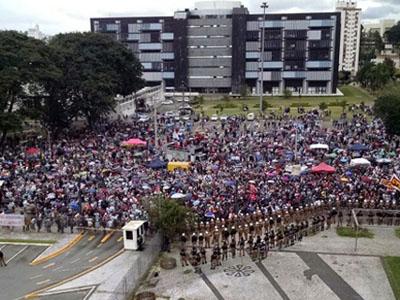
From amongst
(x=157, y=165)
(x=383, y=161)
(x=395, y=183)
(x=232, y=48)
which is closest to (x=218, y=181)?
(x=157, y=165)

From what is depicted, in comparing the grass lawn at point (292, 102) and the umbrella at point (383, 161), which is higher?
the grass lawn at point (292, 102)

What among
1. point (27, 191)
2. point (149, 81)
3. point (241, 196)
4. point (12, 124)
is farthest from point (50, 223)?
point (149, 81)

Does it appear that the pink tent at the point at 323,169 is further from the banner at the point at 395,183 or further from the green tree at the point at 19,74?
the green tree at the point at 19,74

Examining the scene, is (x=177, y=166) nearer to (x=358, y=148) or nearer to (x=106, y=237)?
(x=106, y=237)

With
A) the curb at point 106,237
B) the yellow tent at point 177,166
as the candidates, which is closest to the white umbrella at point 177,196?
the curb at point 106,237

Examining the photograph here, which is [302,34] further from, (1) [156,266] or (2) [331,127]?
(1) [156,266]

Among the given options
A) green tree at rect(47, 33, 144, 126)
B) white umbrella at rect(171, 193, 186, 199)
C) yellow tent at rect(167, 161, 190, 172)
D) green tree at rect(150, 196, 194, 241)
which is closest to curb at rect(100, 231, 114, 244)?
green tree at rect(150, 196, 194, 241)

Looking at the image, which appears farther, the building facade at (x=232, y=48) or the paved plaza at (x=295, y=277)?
the building facade at (x=232, y=48)
